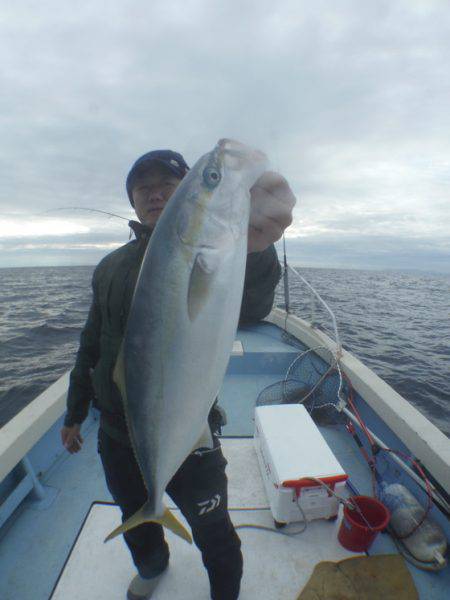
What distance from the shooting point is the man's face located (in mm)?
2250

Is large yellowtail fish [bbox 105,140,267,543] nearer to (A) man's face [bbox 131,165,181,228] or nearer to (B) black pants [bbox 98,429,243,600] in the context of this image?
(B) black pants [bbox 98,429,243,600]

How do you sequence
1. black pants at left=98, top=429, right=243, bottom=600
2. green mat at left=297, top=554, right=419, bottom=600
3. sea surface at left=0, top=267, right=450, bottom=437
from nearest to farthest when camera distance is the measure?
black pants at left=98, top=429, right=243, bottom=600, green mat at left=297, top=554, right=419, bottom=600, sea surface at left=0, top=267, right=450, bottom=437

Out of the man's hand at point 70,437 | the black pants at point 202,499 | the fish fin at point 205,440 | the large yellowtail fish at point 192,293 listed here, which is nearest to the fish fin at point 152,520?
the black pants at point 202,499

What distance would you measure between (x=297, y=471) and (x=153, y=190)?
2.64 metres

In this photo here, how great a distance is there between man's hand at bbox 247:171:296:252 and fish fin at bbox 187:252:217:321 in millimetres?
515

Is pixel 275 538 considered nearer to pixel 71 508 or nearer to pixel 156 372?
pixel 71 508

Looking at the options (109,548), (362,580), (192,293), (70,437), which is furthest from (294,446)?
(192,293)

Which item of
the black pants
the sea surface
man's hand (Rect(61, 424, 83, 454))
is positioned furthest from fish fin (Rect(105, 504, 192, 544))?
the sea surface

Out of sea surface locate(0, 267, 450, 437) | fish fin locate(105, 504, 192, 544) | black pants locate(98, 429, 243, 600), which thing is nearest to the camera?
fish fin locate(105, 504, 192, 544)

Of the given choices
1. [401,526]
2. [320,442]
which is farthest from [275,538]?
[401,526]

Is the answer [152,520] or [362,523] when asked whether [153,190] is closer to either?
[152,520]

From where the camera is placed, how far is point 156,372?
4.86 feet

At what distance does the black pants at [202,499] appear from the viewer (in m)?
2.05

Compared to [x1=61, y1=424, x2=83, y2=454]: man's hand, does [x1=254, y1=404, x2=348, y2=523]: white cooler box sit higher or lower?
lower
